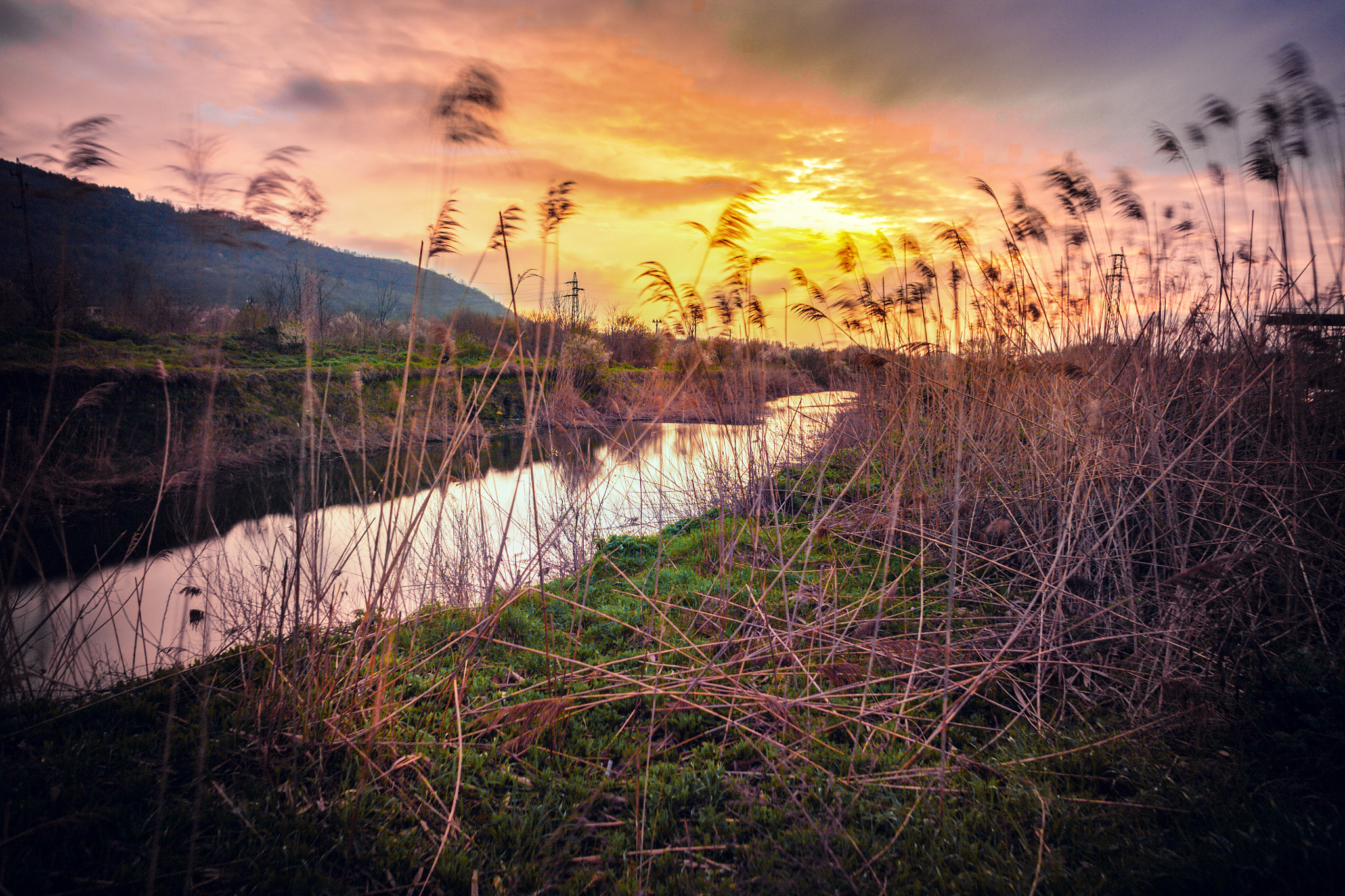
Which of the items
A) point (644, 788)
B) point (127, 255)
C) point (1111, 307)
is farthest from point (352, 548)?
point (127, 255)

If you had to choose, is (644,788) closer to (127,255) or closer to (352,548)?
(352,548)

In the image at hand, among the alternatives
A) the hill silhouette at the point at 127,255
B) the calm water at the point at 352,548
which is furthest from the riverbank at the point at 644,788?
the hill silhouette at the point at 127,255

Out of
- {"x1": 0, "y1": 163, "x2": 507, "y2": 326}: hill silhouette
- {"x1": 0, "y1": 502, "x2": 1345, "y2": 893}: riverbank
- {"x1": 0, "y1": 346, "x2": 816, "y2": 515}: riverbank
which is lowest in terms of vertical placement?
{"x1": 0, "y1": 502, "x2": 1345, "y2": 893}: riverbank

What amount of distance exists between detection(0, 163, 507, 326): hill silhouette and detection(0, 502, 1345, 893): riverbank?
1.88 metres

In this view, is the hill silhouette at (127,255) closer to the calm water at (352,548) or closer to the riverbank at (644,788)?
the calm water at (352,548)

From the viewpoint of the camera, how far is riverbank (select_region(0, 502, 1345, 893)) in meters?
1.75

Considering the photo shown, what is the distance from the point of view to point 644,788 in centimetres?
222

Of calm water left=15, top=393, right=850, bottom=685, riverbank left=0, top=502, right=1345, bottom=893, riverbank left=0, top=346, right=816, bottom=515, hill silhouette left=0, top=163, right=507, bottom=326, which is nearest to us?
riverbank left=0, top=502, right=1345, bottom=893

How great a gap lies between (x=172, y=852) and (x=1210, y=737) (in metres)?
4.06

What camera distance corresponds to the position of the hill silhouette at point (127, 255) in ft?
8.68

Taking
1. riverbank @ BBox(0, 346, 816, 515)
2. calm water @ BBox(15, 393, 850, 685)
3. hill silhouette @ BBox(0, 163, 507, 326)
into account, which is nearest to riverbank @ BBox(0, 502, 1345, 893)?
calm water @ BBox(15, 393, 850, 685)

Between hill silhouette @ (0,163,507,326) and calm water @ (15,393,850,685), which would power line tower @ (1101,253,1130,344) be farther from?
hill silhouette @ (0,163,507,326)

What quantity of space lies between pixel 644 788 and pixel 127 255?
771 inches

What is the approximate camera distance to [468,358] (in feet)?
81.3
